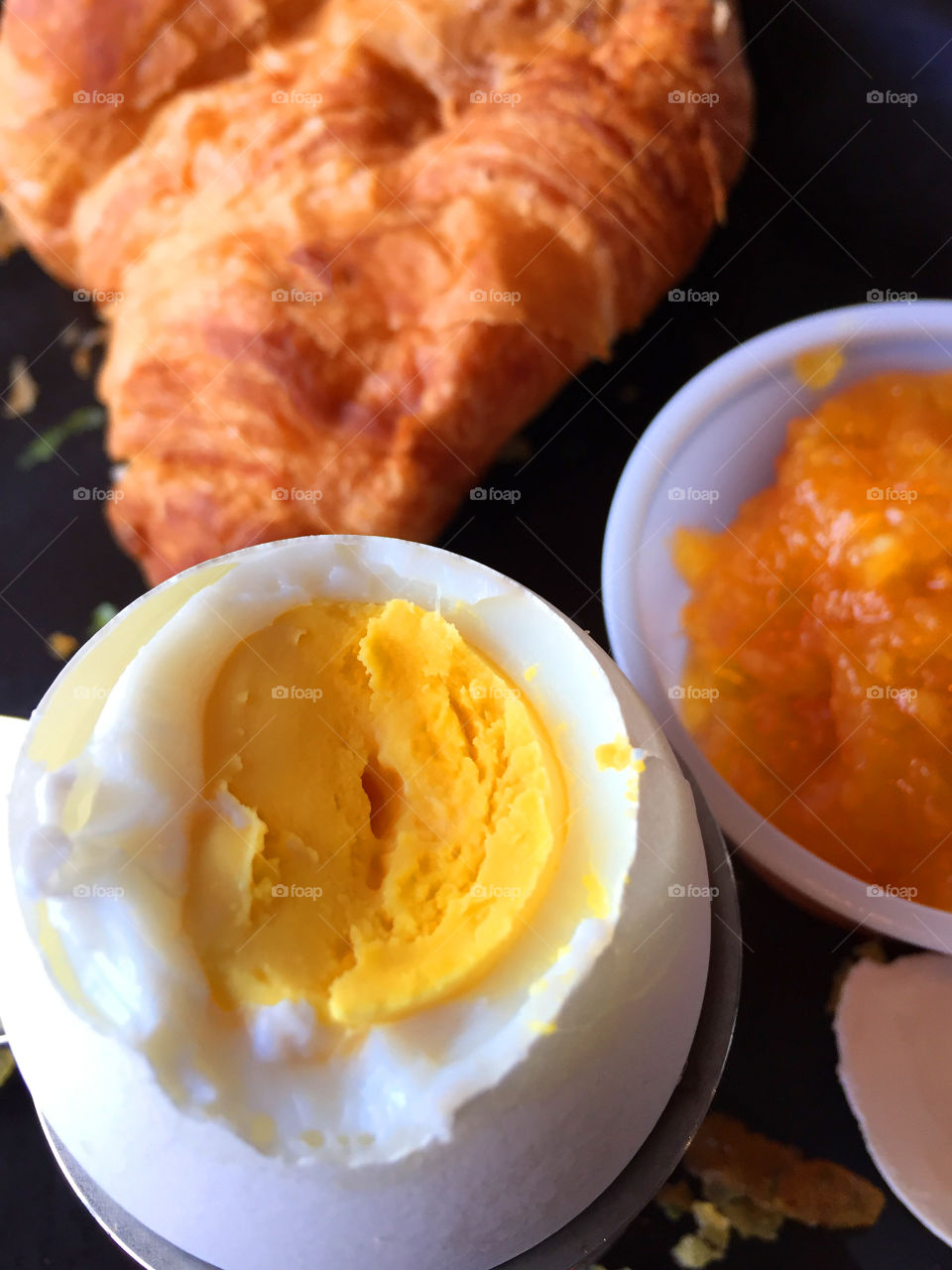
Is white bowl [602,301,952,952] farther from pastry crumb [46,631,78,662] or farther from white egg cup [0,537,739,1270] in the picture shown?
pastry crumb [46,631,78,662]

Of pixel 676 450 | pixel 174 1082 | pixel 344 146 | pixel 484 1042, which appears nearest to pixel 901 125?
pixel 676 450

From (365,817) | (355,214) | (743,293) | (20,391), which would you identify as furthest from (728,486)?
(20,391)

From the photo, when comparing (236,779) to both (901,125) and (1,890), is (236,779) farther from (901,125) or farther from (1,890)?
(901,125)

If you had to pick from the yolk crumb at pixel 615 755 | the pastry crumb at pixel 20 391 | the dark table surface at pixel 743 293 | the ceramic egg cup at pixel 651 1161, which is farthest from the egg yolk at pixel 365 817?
the pastry crumb at pixel 20 391

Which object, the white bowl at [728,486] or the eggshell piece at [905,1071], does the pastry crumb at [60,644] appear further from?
the eggshell piece at [905,1071]

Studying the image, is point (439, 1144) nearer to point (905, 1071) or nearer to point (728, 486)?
point (905, 1071)

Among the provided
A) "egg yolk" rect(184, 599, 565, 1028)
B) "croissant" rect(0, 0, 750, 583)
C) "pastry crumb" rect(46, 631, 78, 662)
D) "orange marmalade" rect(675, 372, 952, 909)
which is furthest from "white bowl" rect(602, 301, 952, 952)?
"pastry crumb" rect(46, 631, 78, 662)
